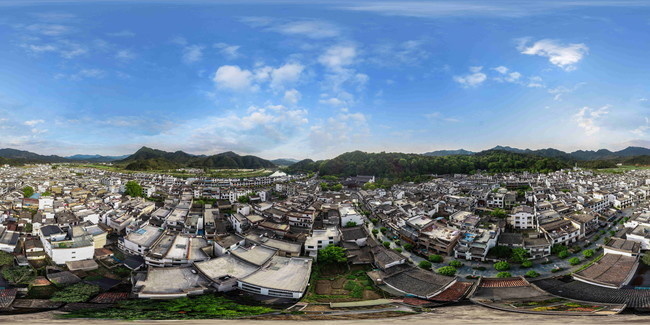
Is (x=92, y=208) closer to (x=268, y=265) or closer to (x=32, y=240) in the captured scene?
(x=32, y=240)

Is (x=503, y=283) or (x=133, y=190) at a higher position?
(x=133, y=190)

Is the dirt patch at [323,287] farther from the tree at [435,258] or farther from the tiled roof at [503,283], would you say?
the tiled roof at [503,283]

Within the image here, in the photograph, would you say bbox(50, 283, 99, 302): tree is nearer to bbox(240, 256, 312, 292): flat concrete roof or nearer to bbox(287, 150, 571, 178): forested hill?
bbox(240, 256, 312, 292): flat concrete roof

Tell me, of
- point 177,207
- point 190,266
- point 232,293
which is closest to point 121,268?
point 190,266

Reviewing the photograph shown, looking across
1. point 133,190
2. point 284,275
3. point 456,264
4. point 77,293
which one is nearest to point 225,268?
point 284,275

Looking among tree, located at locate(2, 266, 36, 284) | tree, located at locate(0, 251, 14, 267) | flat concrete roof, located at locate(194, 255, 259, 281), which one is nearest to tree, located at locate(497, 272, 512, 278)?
flat concrete roof, located at locate(194, 255, 259, 281)

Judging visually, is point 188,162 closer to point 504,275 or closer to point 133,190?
point 133,190

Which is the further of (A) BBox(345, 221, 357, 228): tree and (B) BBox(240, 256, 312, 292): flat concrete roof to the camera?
(A) BBox(345, 221, 357, 228): tree
